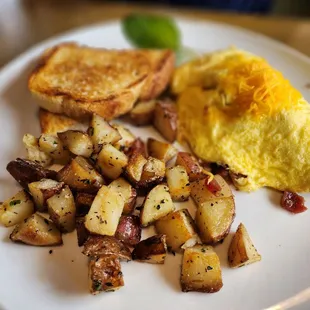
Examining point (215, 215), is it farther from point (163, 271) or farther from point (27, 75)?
point (27, 75)

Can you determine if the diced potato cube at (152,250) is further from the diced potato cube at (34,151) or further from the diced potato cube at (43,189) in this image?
the diced potato cube at (34,151)

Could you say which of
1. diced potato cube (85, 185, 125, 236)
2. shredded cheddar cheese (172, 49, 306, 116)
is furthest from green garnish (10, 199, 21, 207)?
shredded cheddar cheese (172, 49, 306, 116)

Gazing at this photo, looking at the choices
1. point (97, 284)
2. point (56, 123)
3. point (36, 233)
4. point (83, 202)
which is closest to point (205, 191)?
point (83, 202)

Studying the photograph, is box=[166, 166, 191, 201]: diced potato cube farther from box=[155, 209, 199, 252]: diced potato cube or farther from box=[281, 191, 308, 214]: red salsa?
box=[281, 191, 308, 214]: red salsa

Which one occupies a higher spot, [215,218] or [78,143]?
[78,143]

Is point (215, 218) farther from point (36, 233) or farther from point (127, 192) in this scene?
point (36, 233)

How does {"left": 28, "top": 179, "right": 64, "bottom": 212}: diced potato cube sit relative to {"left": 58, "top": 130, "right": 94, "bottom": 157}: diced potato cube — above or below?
below
